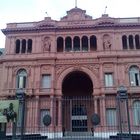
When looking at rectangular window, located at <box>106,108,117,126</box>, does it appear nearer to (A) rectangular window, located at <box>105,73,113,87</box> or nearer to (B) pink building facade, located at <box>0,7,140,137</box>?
(B) pink building facade, located at <box>0,7,140,137</box>

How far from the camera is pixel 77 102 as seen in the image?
3234 centimetres

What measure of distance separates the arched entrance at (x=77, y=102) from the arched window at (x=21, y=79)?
519cm

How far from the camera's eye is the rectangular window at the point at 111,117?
97.6 ft

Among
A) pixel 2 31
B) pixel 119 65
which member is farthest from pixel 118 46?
pixel 2 31

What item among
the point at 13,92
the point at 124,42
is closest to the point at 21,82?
the point at 13,92

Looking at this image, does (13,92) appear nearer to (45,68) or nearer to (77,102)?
(45,68)

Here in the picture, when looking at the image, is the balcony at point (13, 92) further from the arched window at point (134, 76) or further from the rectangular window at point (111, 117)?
the arched window at point (134, 76)

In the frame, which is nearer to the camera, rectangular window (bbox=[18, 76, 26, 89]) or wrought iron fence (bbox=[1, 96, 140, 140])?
wrought iron fence (bbox=[1, 96, 140, 140])

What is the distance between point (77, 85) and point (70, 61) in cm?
445

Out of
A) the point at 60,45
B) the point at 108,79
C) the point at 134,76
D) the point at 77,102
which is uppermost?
the point at 60,45

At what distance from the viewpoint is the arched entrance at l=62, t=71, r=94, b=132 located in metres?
31.5

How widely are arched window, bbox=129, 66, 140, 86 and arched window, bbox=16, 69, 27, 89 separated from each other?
1361cm

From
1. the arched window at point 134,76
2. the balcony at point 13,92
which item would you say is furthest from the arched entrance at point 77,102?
the arched window at point 134,76

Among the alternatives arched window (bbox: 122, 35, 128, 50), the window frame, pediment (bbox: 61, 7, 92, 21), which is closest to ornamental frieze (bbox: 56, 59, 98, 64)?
the window frame
